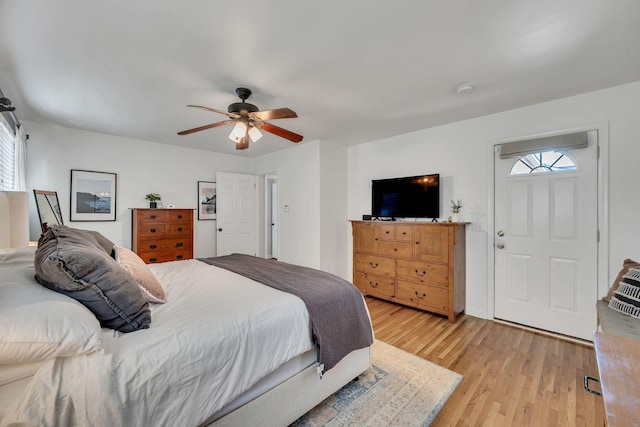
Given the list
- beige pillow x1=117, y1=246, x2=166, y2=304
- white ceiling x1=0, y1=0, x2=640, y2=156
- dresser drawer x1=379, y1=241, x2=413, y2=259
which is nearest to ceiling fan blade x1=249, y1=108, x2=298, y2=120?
white ceiling x1=0, y1=0, x2=640, y2=156

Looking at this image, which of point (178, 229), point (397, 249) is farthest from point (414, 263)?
point (178, 229)

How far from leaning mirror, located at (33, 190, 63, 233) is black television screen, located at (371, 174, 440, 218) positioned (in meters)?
4.03

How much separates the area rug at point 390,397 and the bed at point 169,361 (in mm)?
106

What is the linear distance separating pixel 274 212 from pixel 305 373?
5192mm

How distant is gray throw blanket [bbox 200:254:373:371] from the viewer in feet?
5.32

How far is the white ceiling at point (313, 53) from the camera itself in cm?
151

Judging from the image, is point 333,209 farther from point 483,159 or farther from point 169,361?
point 169,361

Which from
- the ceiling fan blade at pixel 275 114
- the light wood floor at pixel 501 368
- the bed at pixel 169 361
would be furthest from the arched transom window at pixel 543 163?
the bed at pixel 169 361

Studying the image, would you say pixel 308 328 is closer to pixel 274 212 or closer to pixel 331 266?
pixel 331 266

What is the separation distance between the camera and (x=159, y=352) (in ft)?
3.59

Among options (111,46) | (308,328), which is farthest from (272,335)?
(111,46)

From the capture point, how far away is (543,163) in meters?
2.82

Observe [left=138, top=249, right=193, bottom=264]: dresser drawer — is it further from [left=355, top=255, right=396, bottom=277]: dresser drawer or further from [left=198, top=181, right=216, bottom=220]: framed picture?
[left=355, top=255, right=396, bottom=277]: dresser drawer

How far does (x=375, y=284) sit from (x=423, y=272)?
29.8 inches
